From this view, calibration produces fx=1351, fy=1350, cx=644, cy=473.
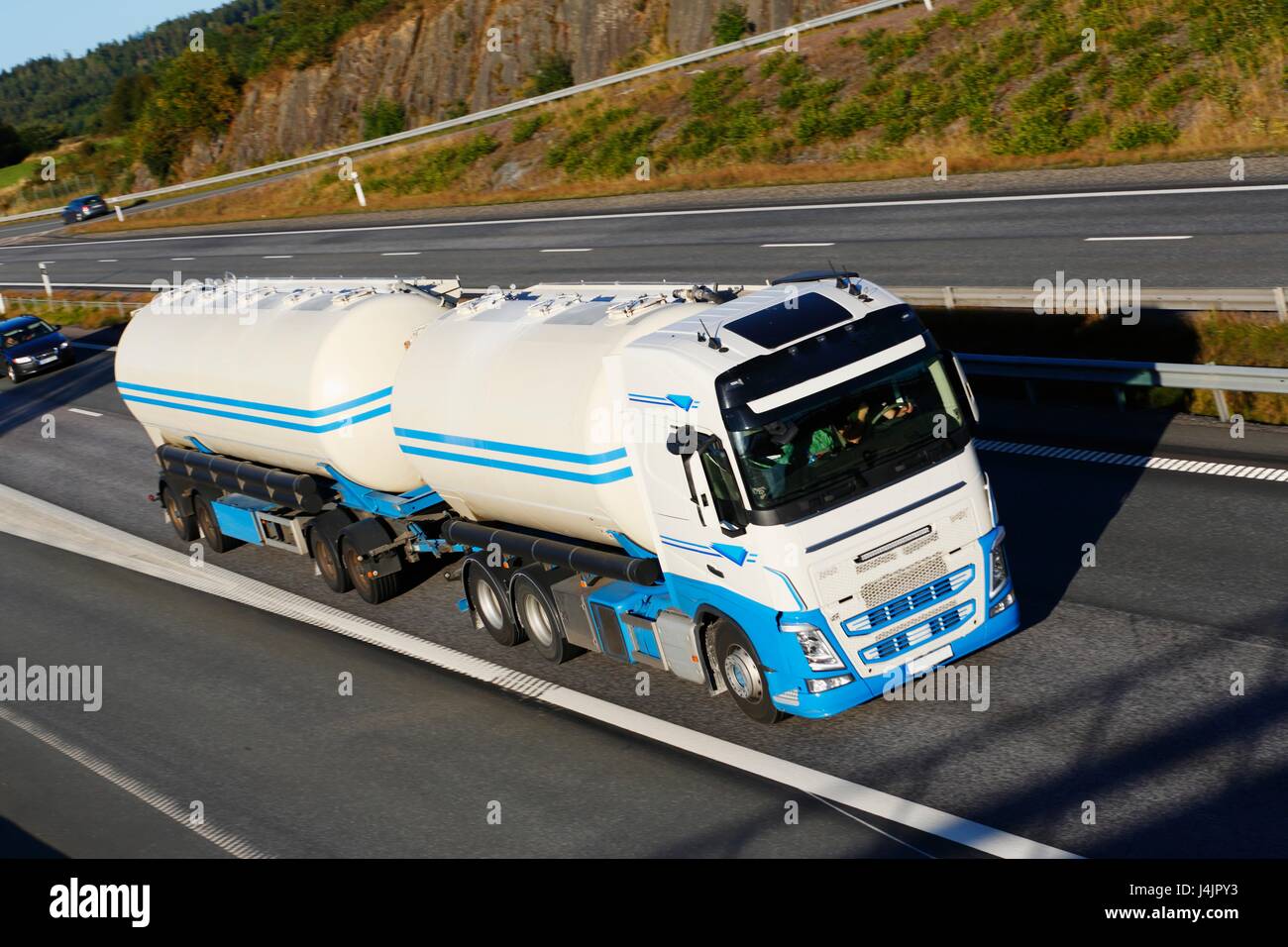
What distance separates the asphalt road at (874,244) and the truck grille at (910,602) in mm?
11475

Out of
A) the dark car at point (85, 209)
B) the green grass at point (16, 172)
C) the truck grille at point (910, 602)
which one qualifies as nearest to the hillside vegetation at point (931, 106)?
the truck grille at point (910, 602)

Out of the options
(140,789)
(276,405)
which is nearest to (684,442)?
(140,789)

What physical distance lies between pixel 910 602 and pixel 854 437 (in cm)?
134

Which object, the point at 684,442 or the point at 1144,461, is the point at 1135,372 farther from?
the point at 684,442

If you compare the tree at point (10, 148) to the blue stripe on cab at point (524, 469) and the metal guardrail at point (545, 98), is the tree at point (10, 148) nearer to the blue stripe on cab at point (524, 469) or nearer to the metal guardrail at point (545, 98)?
the metal guardrail at point (545, 98)

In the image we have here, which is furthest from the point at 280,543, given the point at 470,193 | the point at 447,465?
the point at 470,193

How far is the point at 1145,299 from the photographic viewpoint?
58.6 feet

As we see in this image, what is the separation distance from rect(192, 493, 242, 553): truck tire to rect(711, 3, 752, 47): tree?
1253 inches

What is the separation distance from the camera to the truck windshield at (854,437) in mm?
9906

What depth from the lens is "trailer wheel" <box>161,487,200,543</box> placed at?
19.6 meters

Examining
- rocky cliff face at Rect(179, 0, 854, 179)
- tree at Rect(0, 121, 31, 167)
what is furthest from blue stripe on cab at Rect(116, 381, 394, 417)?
tree at Rect(0, 121, 31, 167)

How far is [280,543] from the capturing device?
55.8 ft
